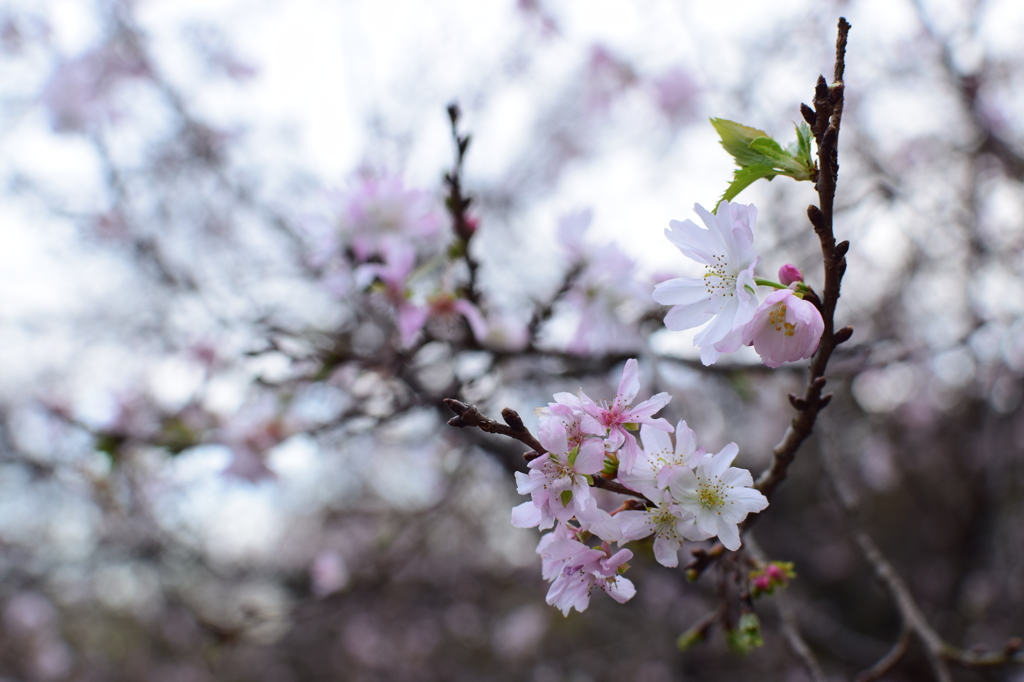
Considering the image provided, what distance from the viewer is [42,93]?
151 inches

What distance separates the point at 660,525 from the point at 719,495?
99 mm

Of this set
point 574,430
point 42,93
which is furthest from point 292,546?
point 574,430

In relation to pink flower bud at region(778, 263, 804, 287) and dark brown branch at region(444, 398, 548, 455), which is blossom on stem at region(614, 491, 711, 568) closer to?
dark brown branch at region(444, 398, 548, 455)

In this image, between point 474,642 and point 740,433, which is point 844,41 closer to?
point 740,433

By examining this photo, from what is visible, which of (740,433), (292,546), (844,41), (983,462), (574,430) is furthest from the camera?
(292,546)

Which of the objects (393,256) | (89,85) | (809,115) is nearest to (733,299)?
(809,115)

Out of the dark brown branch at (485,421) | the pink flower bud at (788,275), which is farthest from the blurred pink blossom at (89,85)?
the pink flower bud at (788,275)

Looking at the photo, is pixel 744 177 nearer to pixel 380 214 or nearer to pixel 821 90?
pixel 821 90

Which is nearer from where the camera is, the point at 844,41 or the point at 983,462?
the point at 844,41

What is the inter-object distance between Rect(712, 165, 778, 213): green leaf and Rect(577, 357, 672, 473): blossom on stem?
284 millimetres

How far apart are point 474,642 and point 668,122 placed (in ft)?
19.7

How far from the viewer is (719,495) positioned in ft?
2.89

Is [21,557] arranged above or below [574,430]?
below

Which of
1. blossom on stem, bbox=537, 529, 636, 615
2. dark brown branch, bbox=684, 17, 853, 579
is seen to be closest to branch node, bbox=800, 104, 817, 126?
dark brown branch, bbox=684, 17, 853, 579
